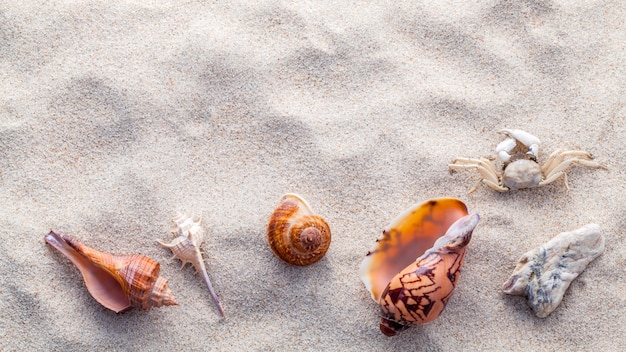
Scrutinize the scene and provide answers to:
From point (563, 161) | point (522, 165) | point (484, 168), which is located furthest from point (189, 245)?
point (563, 161)

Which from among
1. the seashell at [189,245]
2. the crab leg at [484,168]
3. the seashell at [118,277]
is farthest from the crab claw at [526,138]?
the seashell at [118,277]

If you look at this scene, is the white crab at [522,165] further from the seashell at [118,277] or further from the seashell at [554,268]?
the seashell at [118,277]

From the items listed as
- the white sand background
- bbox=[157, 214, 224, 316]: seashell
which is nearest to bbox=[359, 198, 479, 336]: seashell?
the white sand background

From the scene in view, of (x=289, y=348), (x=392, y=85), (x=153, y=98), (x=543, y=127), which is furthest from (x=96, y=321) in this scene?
(x=543, y=127)

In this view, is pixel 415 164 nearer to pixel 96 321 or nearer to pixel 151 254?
pixel 151 254

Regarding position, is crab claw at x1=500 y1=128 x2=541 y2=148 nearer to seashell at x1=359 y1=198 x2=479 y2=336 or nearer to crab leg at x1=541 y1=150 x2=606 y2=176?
crab leg at x1=541 y1=150 x2=606 y2=176

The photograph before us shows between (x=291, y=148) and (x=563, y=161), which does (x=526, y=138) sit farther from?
(x=291, y=148)
